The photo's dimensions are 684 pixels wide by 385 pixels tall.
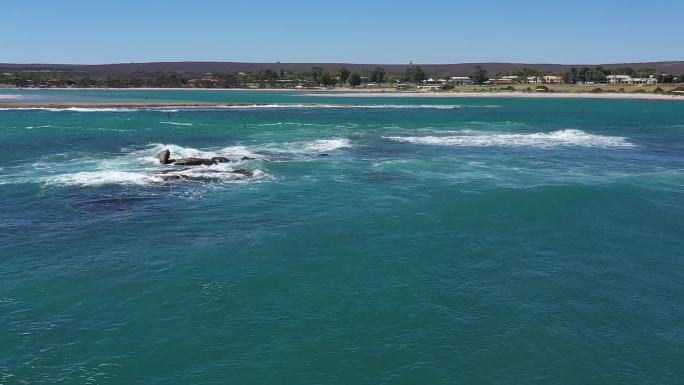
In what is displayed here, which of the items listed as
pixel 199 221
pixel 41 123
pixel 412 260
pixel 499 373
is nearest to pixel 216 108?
pixel 41 123

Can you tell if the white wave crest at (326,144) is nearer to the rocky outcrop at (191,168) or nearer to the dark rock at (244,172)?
the rocky outcrop at (191,168)

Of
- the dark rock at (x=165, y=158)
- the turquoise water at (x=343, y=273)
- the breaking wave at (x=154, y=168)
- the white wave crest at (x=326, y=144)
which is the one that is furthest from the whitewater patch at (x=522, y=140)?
the dark rock at (x=165, y=158)

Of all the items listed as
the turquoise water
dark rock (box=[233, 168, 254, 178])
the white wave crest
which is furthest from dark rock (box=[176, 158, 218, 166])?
the white wave crest

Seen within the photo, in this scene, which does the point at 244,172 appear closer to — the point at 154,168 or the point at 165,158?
the point at 154,168

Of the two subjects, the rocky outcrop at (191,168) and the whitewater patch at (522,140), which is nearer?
the rocky outcrop at (191,168)

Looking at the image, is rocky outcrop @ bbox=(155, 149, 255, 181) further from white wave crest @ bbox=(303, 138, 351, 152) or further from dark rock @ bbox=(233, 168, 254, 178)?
white wave crest @ bbox=(303, 138, 351, 152)

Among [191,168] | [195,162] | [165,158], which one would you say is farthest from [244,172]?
[165,158]
